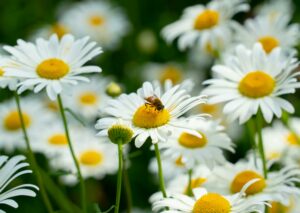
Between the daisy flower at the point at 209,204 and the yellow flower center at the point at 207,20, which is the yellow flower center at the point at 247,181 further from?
the yellow flower center at the point at 207,20

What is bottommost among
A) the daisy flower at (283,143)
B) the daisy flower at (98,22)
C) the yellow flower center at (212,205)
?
the yellow flower center at (212,205)

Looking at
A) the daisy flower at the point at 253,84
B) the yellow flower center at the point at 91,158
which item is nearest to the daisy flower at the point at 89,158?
the yellow flower center at the point at 91,158

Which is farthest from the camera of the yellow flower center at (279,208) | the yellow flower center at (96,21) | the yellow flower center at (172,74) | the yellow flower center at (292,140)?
the yellow flower center at (96,21)

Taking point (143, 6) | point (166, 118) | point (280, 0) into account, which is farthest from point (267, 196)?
point (143, 6)

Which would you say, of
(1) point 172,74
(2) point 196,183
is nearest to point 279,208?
(2) point 196,183

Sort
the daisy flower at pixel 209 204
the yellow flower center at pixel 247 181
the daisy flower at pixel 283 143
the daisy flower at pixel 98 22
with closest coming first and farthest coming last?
the daisy flower at pixel 209 204
the yellow flower center at pixel 247 181
the daisy flower at pixel 283 143
the daisy flower at pixel 98 22

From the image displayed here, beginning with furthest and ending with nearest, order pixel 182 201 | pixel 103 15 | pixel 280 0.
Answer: pixel 103 15
pixel 280 0
pixel 182 201

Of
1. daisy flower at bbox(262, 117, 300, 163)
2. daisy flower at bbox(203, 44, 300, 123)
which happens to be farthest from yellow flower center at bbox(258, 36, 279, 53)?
daisy flower at bbox(203, 44, 300, 123)

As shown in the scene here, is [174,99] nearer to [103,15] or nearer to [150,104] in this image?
[150,104]
